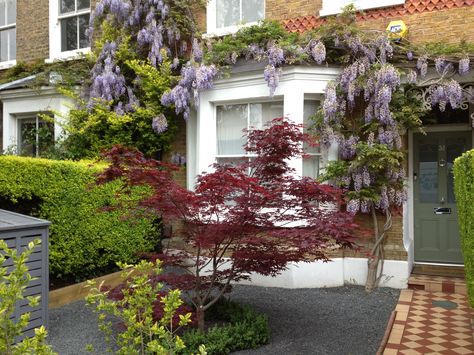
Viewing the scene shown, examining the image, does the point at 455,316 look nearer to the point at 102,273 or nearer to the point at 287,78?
the point at 287,78

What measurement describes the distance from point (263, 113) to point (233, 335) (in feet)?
14.1

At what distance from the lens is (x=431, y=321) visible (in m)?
5.76

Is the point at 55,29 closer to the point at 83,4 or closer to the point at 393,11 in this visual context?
the point at 83,4

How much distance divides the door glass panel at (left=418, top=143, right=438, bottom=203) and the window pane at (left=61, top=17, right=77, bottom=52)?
788 cm

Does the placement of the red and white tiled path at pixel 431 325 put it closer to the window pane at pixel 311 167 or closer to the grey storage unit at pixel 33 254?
the window pane at pixel 311 167

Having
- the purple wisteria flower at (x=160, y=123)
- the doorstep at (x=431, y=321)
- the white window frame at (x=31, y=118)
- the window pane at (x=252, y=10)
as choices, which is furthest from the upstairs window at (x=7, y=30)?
the doorstep at (x=431, y=321)

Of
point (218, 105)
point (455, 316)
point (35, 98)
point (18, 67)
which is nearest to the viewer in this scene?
point (455, 316)

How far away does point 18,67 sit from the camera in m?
10.8

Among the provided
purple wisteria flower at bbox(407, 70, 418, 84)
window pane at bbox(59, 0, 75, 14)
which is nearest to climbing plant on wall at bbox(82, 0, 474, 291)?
purple wisteria flower at bbox(407, 70, 418, 84)

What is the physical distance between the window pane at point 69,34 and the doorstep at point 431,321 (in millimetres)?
8712

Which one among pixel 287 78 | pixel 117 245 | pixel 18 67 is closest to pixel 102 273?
pixel 117 245

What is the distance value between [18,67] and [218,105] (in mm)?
5558

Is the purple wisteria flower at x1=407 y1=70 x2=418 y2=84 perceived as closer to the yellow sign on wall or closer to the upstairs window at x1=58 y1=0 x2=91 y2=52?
the yellow sign on wall

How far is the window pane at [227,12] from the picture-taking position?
880 cm
